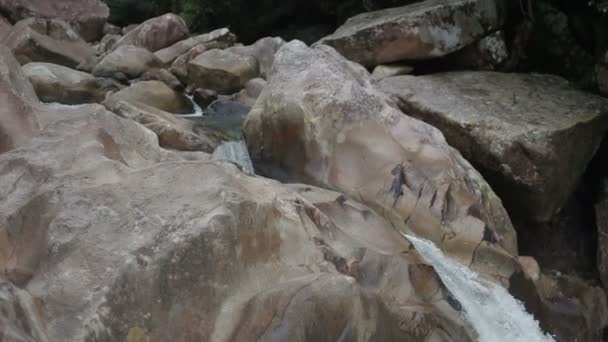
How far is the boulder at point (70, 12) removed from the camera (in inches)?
539

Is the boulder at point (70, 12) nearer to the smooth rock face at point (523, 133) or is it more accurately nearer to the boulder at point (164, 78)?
the boulder at point (164, 78)

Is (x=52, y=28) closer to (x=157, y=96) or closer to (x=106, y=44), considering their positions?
(x=106, y=44)

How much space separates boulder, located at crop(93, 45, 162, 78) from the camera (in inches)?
412

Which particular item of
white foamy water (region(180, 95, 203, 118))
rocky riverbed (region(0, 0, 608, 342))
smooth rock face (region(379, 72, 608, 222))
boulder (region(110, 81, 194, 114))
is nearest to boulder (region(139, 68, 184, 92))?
rocky riverbed (region(0, 0, 608, 342))

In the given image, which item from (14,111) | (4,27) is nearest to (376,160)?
(14,111)

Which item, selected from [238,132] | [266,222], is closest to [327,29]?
[238,132]

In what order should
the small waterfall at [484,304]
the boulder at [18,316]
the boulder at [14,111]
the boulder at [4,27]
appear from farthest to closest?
the boulder at [4,27] < the boulder at [14,111] < the small waterfall at [484,304] < the boulder at [18,316]

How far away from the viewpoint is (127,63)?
10.7 meters

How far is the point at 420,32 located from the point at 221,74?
3.51 metres

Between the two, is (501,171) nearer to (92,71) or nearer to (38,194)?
(38,194)

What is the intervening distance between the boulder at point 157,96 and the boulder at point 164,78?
0.52 metres

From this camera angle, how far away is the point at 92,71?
413 inches

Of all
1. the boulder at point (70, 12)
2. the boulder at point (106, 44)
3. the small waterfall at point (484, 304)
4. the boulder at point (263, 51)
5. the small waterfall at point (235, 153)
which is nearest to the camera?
the small waterfall at point (484, 304)

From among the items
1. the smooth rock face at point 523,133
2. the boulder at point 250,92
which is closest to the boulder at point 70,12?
the boulder at point 250,92
